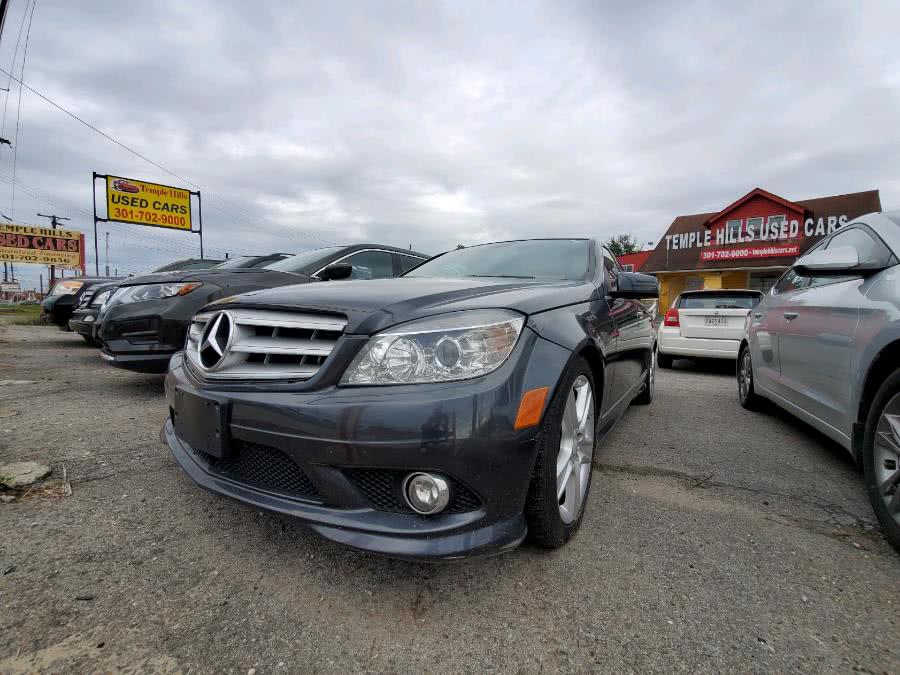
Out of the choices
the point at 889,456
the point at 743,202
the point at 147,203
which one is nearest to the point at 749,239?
the point at 743,202

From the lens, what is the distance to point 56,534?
181cm

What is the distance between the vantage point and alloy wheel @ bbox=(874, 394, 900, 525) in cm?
183

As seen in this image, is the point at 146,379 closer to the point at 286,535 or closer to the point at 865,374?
the point at 286,535

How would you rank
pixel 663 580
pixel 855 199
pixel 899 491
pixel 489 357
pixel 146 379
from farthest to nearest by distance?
pixel 855 199, pixel 146 379, pixel 899 491, pixel 663 580, pixel 489 357

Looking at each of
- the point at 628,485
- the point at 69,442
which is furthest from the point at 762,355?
the point at 69,442

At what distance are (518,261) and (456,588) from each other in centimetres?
198

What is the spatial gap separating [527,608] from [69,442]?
113 inches

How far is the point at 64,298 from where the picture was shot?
8.10 meters

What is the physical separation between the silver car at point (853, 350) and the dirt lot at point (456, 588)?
1.01 ft

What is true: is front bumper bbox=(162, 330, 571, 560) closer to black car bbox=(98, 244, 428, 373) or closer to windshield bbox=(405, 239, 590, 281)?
windshield bbox=(405, 239, 590, 281)

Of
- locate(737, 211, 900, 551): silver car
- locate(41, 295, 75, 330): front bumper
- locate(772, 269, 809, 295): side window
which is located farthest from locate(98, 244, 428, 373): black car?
locate(41, 295, 75, 330): front bumper

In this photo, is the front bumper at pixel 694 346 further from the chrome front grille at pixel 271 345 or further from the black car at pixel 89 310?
the black car at pixel 89 310

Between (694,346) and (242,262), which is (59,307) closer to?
(242,262)

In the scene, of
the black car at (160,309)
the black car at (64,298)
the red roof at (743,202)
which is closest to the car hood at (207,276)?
the black car at (160,309)
